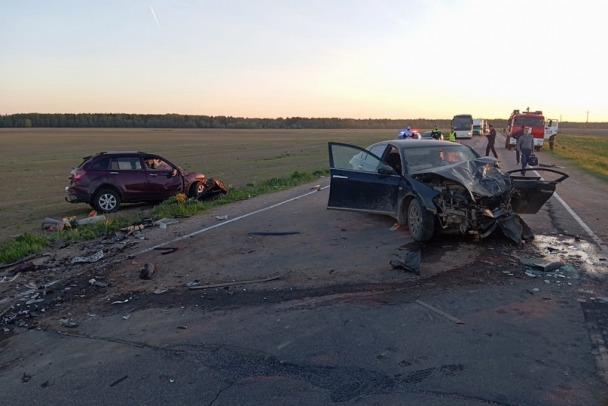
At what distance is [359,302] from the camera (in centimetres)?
578

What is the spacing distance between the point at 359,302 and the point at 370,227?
4.06 metres

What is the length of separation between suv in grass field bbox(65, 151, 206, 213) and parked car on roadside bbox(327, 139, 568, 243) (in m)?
6.58

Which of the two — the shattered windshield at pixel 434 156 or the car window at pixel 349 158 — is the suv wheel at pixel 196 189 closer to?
the car window at pixel 349 158

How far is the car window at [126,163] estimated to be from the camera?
14492mm

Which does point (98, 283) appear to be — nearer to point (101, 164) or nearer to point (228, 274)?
point (228, 274)

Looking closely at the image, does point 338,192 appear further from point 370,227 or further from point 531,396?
point 531,396

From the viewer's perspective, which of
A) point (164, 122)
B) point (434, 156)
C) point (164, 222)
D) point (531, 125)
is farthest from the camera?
point (164, 122)

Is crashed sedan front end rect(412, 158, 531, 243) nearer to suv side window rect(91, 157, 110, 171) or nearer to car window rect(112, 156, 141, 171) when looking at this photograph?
car window rect(112, 156, 141, 171)

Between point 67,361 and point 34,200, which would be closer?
point 67,361

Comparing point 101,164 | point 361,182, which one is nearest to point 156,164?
point 101,164

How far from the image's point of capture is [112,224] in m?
11.1

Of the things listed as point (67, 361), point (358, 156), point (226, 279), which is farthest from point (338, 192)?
point (67, 361)

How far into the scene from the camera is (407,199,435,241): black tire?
313 inches

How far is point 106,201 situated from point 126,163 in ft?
3.98
